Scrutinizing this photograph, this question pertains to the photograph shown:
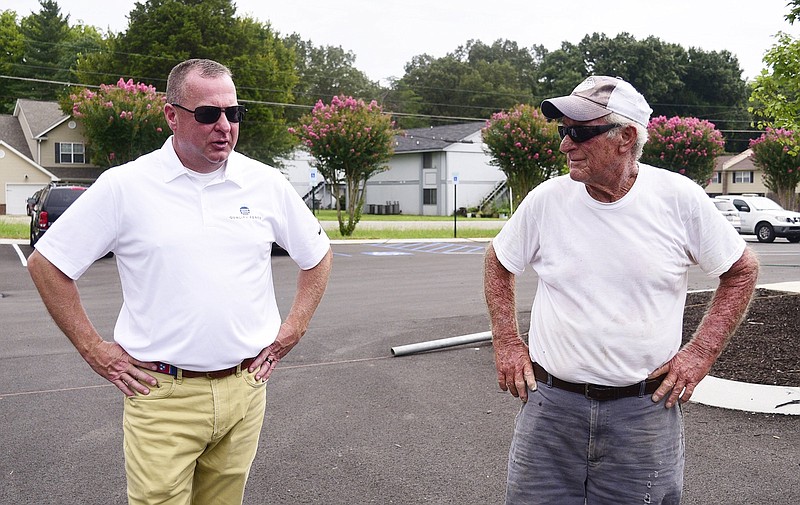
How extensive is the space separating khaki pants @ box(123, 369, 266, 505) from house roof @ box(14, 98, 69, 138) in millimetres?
51211

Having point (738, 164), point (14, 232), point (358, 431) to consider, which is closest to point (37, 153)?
point (14, 232)

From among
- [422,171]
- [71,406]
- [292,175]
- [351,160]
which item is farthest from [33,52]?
[71,406]

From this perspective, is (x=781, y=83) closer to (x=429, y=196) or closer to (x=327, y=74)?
(x=429, y=196)

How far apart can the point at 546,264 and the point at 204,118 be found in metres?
1.36

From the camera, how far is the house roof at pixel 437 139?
174ft

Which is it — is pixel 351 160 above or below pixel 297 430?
above

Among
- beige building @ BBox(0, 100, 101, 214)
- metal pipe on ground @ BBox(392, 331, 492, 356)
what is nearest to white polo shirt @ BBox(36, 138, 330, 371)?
metal pipe on ground @ BBox(392, 331, 492, 356)

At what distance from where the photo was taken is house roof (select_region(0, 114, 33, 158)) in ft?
165

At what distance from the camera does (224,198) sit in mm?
2947

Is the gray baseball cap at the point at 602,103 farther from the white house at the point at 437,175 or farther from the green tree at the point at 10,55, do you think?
the green tree at the point at 10,55

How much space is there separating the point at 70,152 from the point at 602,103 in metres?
52.7

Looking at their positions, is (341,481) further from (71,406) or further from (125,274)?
(71,406)

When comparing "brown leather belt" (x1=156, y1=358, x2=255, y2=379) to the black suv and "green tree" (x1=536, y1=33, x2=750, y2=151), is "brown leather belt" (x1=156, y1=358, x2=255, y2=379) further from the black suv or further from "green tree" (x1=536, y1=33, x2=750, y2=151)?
"green tree" (x1=536, y1=33, x2=750, y2=151)

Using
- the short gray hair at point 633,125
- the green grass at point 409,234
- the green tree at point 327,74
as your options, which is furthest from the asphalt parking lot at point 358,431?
the green tree at point 327,74
